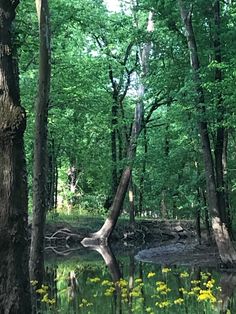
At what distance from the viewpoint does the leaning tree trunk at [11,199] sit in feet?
12.6

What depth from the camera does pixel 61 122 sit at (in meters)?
25.9

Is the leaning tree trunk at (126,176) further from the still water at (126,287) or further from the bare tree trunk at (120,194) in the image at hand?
the still water at (126,287)

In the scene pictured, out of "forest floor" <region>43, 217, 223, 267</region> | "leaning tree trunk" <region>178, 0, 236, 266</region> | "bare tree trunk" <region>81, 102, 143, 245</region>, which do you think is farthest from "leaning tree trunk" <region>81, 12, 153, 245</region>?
"leaning tree trunk" <region>178, 0, 236, 266</region>

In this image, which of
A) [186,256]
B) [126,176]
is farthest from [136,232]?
[186,256]

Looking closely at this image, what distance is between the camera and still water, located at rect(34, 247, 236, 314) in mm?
5984

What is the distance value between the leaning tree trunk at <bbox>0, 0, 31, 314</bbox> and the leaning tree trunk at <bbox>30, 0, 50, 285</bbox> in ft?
13.8

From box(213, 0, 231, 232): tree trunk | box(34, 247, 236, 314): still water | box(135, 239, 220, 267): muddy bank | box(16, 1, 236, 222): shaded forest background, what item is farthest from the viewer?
box(135, 239, 220, 267): muddy bank

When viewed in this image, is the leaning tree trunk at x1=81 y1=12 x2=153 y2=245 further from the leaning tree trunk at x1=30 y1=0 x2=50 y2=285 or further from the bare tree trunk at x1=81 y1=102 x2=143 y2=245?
the leaning tree trunk at x1=30 y1=0 x2=50 y2=285

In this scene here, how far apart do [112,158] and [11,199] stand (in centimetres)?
2676

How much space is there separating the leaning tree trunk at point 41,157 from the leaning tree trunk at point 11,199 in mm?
4195

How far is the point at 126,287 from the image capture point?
22.0 feet

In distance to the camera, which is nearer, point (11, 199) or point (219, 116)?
point (11, 199)

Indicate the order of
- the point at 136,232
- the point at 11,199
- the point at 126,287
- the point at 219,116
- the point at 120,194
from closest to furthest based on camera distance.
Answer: the point at 11,199 < the point at 126,287 < the point at 219,116 < the point at 120,194 < the point at 136,232

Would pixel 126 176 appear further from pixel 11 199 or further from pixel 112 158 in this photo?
pixel 11 199
